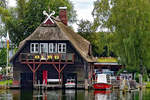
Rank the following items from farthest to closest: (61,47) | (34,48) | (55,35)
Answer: (34,48), (55,35), (61,47)

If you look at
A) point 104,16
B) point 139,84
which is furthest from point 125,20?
point 104,16

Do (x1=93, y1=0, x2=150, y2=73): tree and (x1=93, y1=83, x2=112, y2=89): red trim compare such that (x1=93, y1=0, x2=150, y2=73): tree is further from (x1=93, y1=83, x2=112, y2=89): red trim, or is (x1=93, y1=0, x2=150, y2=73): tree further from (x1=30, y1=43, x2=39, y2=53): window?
(x1=30, y1=43, x2=39, y2=53): window

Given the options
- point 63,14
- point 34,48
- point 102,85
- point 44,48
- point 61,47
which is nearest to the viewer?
point 102,85

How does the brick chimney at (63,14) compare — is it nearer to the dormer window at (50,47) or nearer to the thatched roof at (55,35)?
the thatched roof at (55,35)

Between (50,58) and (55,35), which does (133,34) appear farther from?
(50,58)

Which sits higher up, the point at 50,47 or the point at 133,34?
the point at 133,34

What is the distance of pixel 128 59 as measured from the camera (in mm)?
76000

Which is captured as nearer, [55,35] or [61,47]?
[61,47]

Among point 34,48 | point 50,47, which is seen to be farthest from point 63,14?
point 34,48

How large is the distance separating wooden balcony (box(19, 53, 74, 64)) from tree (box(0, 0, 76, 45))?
1479 centimetres

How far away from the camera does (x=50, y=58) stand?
244 ft

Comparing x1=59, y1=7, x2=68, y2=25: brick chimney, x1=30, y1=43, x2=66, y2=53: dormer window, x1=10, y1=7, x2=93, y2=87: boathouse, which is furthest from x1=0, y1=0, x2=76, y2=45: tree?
x1=30, y1=43, x2=66, y2=53: dormer window

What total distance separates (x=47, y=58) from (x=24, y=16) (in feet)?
64.3

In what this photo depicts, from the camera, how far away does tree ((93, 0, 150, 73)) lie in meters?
74.1
